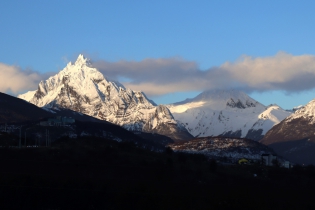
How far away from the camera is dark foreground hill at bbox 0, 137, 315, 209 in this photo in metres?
122

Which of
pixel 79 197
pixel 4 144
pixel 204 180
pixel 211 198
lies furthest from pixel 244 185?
pixel 4 144

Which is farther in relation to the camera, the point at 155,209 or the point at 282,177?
the point at 282,177

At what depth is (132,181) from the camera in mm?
137500

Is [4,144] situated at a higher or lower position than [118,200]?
higher

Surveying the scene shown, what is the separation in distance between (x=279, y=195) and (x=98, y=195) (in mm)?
29462

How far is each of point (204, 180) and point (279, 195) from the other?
20.1m

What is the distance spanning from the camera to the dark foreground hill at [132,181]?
401 ft

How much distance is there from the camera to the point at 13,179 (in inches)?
5192

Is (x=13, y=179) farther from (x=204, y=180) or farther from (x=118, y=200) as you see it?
(x=204, y=180)

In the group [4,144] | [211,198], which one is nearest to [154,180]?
[211,198]

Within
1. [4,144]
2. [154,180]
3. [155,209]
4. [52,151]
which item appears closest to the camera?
[155,209]

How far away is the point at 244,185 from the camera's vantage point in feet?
475

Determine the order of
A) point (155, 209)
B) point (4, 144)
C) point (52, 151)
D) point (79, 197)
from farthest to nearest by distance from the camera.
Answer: point (4, 144) < point (52, 151) < point (79, 197) < point (155, 209)

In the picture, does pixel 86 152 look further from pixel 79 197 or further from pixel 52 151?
pixel 79 197
